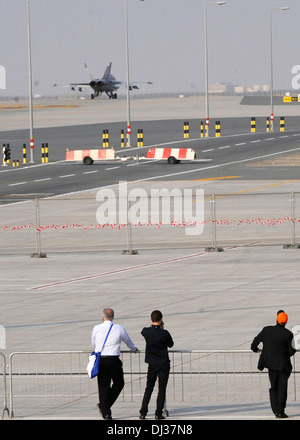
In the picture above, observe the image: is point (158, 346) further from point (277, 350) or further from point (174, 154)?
point (174, 154)

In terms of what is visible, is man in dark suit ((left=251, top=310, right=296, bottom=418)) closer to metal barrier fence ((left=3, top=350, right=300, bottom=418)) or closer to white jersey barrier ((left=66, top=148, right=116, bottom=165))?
metal barrier fence ((left=3, top=350, right=300, bottom=418))

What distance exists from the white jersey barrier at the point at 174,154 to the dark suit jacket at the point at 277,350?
161 feet

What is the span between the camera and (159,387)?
15891 mm

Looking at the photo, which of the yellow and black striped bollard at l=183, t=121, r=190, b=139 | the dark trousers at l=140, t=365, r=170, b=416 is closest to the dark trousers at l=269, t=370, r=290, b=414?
the dark trousers at l=140, t=365, r=170, b=416

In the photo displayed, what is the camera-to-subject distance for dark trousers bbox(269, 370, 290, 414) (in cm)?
1555

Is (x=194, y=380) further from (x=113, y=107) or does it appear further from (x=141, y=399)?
(x=113, y=107)

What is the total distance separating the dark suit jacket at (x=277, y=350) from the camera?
52.2ft

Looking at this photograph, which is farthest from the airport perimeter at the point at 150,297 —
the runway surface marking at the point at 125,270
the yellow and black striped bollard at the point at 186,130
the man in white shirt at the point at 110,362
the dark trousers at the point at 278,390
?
the yellow and black striped bollard at the point at 186,130

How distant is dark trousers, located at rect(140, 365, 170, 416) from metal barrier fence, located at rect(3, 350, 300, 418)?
418mm

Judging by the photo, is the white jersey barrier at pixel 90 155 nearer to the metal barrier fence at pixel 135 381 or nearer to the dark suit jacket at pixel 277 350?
the metal barrier fence at pixel 135 381

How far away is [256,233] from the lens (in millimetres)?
38094

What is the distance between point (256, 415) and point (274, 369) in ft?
2.07

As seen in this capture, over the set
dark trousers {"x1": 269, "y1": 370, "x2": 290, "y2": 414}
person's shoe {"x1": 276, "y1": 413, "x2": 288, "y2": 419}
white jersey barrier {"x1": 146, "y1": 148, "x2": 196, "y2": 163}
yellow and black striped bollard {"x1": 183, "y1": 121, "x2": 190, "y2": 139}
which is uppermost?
yellow and black striped bollard {"x1": 183, "y1": 121, "x2": 190, "y2": 139}

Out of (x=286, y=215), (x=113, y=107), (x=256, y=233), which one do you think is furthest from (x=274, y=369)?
(x=113, y=107)
